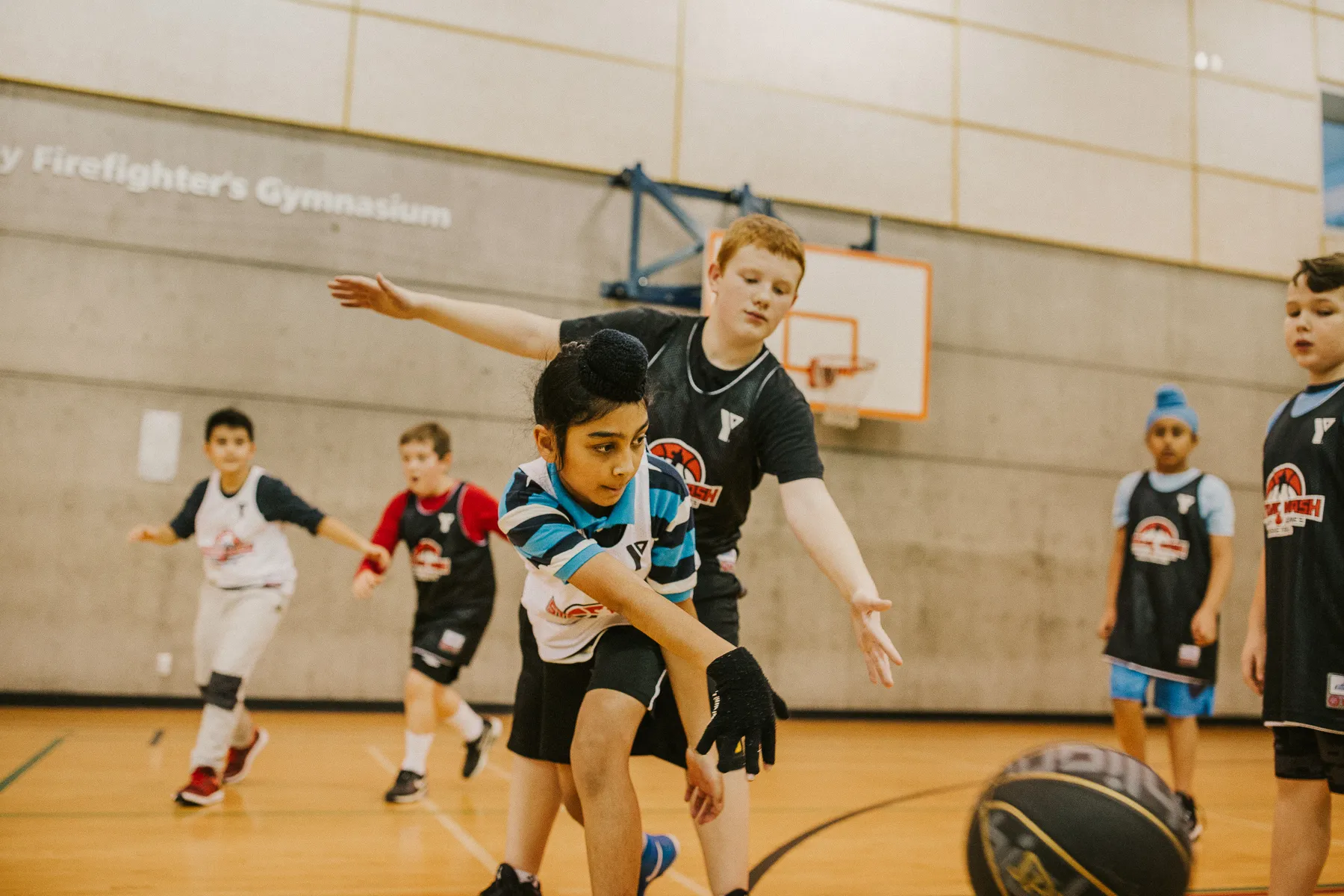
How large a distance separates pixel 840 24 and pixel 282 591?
22.0ft

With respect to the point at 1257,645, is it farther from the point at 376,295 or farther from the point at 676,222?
the point at 676,222

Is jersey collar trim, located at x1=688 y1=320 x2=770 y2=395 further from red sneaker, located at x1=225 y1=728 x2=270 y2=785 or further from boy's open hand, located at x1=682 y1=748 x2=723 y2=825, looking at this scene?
red sneaker, located at x1=225 y1=728 x2=270 y2=785

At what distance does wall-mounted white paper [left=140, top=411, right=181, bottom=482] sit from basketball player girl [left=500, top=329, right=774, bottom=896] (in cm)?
562

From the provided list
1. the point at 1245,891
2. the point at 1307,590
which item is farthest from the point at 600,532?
the point at 1245,891

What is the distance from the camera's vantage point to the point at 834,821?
426cm

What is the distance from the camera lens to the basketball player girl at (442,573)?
474 centimetres

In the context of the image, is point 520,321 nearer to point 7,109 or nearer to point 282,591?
point 282,591

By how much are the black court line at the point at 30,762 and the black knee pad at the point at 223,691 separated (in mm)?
A: 935

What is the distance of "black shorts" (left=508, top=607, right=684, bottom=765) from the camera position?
7.18 feet

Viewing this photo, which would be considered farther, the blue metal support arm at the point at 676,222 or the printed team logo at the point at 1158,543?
the blue metal support arm at the point at 676,222

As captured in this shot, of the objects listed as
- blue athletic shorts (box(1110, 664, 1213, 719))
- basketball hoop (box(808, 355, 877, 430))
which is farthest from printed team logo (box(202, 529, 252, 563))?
basketball hoop (box(808, 355, 877, 430))

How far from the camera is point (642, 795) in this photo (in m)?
4.66

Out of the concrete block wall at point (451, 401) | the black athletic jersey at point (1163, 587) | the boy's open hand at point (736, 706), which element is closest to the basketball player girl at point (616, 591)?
the boy's open hand at point (736, 706)

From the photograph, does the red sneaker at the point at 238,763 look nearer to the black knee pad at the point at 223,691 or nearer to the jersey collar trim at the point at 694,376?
the black knee pad at the point at 223,691
